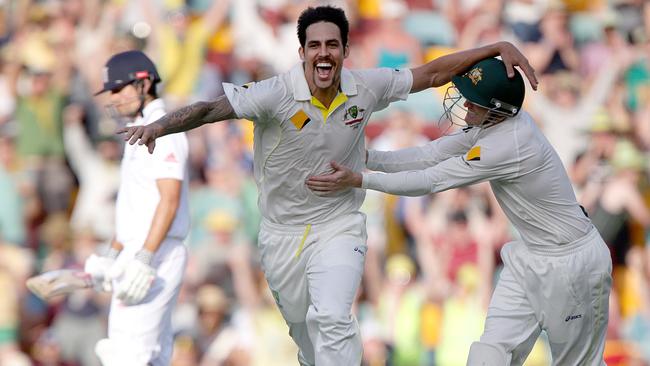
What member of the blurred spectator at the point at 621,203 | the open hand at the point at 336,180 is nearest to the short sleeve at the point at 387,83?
the open hand at the point at 336,180

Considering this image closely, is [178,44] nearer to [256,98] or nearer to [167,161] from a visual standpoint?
[167,161]

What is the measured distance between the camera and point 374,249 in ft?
39.9

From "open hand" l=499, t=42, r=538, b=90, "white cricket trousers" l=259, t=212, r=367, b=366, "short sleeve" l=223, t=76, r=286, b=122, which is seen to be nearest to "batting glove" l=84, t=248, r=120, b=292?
"white cricket trousers" l=259, t=212, r=367, b=366

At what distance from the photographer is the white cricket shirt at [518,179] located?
7.23 meters

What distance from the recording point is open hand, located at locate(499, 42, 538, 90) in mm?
7320

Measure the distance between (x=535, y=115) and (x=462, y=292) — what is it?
2.19 metres

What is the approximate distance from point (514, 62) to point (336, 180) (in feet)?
3.88

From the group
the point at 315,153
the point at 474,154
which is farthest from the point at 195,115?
the point at 474,154

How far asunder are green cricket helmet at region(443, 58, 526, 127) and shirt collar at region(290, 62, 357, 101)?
591mm

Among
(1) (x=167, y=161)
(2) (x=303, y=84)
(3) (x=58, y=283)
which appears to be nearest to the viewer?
(2) (x=303, y=84)

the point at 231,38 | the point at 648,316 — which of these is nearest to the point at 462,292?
the point at 648,316

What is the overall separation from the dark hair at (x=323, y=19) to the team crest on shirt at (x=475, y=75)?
2.34ft

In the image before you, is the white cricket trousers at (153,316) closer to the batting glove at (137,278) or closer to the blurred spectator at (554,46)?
the batting glove at (137,278)

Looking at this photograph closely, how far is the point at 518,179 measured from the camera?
7324mm
